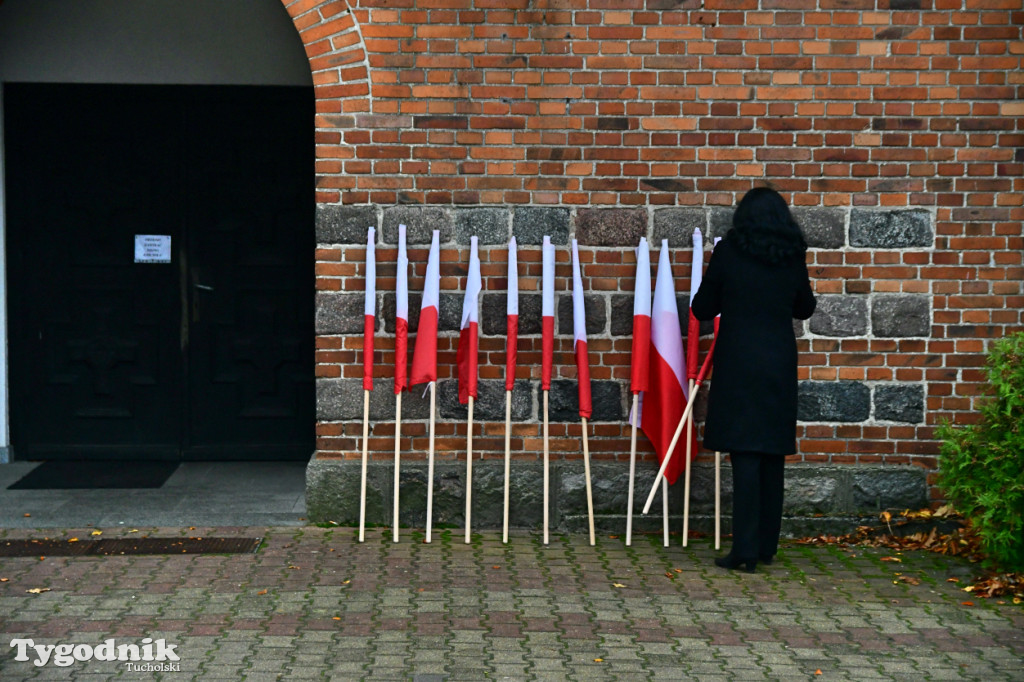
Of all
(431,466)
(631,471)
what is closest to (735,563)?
(631,471)

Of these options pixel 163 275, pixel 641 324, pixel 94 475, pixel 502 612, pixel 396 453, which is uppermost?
pixel 163 275

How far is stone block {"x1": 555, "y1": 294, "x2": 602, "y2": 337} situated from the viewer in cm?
710

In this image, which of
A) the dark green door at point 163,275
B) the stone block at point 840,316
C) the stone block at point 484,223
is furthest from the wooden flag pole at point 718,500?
the dark green door at point 163,275

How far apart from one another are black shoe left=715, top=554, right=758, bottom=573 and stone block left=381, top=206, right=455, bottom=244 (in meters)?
2.33

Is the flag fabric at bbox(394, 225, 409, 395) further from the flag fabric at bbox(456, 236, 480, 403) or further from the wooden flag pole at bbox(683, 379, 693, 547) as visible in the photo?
the wooden flag pole at bbox(683, 379, 693, 547)

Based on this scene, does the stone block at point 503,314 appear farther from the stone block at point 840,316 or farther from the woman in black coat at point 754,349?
the stone block at point 840,316

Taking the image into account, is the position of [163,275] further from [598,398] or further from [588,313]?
[598,398]

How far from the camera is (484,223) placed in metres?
7.05

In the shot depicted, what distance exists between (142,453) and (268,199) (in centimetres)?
199

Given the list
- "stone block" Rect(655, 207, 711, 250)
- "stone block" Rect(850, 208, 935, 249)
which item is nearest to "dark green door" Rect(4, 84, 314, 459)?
"stone block" Rect(655, 207, 711, 250)

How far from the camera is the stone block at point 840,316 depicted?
707 centimetres

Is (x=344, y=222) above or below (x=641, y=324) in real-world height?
above

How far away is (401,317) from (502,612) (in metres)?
1.99

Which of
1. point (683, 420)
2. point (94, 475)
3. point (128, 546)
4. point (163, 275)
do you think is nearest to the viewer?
point (128, 546)
